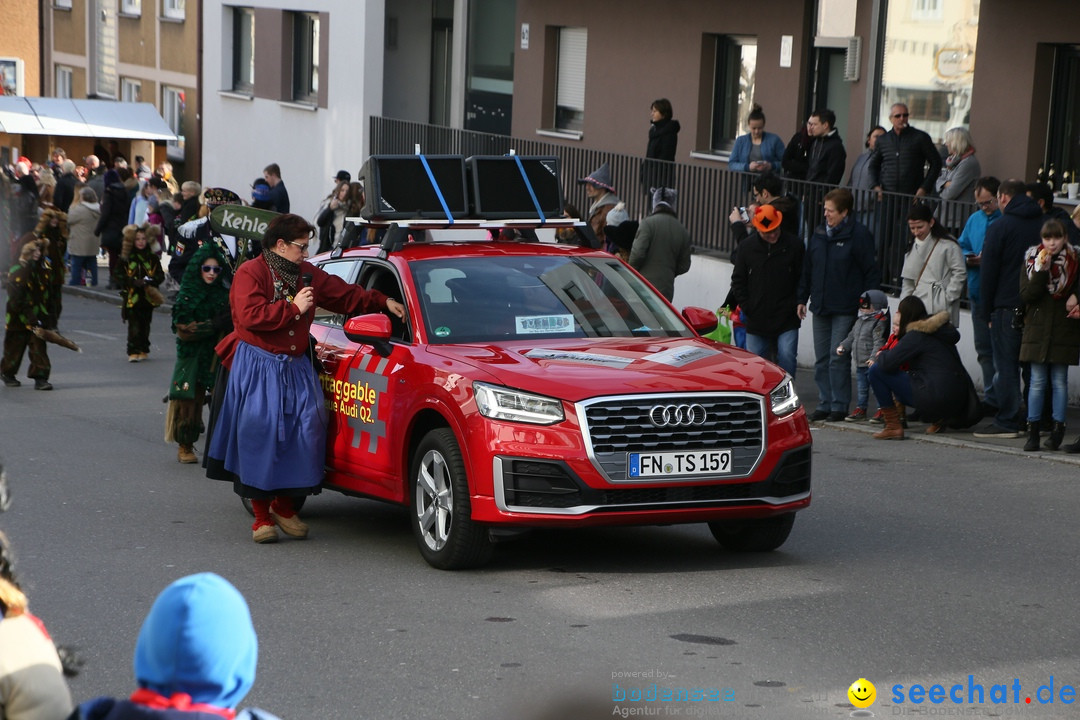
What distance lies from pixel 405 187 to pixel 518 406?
2.43 metres

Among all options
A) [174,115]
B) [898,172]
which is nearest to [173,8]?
[174,115]

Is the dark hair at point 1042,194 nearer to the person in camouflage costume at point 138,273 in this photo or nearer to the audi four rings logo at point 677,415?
the audi four rings logo at point 677,415

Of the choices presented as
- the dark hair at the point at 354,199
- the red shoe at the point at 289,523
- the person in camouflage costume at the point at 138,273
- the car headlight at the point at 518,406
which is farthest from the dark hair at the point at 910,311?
the dark hair at the point at 354,199

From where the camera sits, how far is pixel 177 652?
293 centimetres

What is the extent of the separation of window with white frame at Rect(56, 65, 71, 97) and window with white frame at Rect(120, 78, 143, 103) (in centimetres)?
401

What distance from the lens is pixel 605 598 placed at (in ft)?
25.6

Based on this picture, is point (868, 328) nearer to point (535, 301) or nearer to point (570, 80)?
point (535, 301)

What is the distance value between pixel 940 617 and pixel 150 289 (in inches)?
480

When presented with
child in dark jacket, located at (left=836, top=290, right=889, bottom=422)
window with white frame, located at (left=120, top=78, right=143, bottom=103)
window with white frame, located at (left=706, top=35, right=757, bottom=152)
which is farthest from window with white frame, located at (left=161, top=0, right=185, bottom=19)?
child in dark jacket, located at (left=836, top=290, right=889, bottom=422)

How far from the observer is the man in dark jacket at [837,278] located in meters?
14.0

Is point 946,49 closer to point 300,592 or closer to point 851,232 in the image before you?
point 851,232

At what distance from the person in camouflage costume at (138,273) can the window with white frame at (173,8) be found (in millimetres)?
21419

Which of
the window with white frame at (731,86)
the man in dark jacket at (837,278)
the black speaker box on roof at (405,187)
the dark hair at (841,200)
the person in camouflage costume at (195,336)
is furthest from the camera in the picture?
the window with white frame at (731,86)

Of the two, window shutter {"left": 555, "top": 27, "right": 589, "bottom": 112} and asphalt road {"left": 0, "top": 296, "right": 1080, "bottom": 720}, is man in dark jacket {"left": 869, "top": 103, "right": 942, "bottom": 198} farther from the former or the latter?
window shutter {"left": 555, "top": 27, "right": 589, "bottom": 112}
